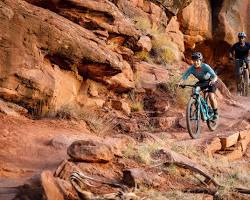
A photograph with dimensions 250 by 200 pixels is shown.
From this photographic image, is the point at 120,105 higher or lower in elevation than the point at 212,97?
lower

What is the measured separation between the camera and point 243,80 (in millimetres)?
13992

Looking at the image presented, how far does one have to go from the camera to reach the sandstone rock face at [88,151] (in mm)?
5582

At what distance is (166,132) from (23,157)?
4011 mm

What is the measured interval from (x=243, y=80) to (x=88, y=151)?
31.2ft

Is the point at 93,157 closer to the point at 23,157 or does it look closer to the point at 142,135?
the point at 23,157

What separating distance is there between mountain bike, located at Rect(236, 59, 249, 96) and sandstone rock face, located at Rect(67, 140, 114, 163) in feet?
29.1

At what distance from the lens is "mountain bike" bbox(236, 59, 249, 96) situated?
44.7 ft

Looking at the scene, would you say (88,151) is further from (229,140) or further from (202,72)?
(229,140)

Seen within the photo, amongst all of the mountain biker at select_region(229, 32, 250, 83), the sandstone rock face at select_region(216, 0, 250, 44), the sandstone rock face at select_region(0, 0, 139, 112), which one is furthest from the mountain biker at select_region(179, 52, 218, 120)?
the sandstone rock face at select_region(216, 0, 250, 44)

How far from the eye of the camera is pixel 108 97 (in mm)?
10227

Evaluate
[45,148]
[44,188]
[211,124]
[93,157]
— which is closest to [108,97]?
[211,124]

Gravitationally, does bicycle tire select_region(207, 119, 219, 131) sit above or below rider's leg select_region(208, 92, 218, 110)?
below

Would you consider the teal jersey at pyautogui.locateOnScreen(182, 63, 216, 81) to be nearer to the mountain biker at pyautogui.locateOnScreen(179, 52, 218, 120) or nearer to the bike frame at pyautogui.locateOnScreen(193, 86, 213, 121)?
the mountain biker at pyautogui.locateOnScreen(179, 52, 218, 120)

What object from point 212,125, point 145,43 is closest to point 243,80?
point 145,43
